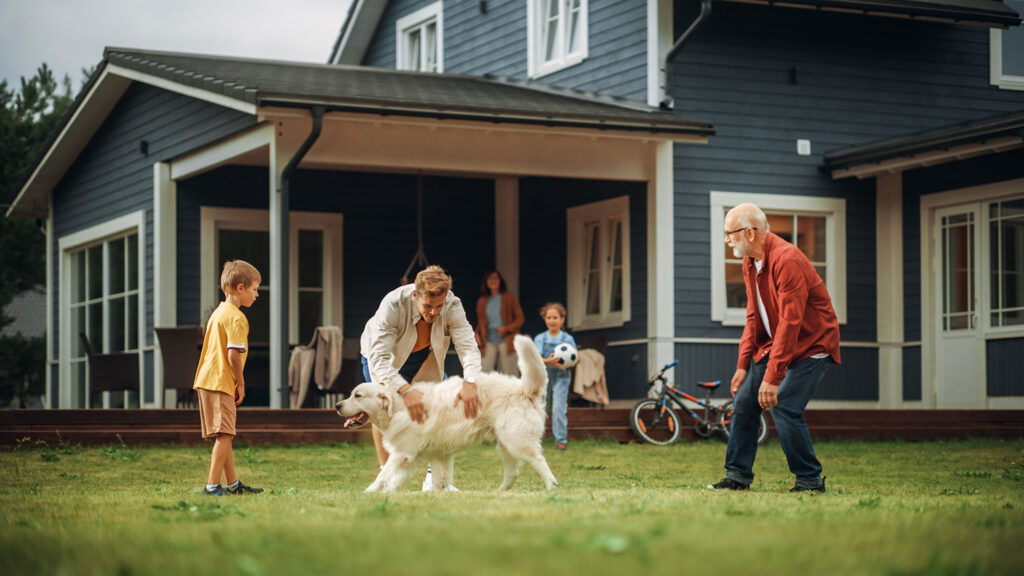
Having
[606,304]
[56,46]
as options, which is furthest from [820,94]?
[56,46]

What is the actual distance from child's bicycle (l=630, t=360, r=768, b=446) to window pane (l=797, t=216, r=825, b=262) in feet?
11.5

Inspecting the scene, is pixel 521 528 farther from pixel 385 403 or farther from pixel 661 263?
pixel 661 263

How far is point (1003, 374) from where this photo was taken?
51.5 feet

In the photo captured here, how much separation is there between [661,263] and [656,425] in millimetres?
2584

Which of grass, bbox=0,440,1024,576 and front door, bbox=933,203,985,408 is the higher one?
front door, bbox=933,203,985,408

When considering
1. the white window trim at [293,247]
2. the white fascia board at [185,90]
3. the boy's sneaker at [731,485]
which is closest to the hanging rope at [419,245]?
the white window trim at [293,247]

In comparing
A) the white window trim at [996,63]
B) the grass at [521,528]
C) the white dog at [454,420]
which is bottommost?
the grass at [521,528]

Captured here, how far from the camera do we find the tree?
29.6 meters

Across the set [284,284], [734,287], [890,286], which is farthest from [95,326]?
[890,286]

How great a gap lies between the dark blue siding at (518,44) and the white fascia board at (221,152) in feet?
15.3

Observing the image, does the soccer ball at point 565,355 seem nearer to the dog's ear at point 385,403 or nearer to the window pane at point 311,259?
the dog's ear at point 385,403

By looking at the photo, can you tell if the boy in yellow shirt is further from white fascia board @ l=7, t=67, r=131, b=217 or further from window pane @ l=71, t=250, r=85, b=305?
window pane @ l=71, t=250, r=85, b=305

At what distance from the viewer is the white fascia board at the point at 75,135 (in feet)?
56.6

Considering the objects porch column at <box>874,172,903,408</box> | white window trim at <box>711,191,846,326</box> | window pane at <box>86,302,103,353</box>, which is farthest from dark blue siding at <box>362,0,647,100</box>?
window pane at <box>86,302,103,353</box>
